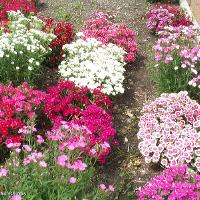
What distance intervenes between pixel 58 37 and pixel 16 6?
1925 millimetres

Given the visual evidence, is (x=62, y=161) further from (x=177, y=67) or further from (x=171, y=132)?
(x=177, y=67)

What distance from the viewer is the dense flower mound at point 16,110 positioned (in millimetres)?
5594

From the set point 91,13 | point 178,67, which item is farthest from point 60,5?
point 178,67

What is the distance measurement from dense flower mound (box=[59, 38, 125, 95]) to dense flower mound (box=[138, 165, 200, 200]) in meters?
2.31

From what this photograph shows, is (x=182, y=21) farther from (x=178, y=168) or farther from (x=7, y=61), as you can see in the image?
(x=178, y=168)

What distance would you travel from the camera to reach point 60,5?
38.2ft

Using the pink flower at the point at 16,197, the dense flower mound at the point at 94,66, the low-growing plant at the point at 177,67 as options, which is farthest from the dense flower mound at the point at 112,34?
the pink flower at the point at 16,197

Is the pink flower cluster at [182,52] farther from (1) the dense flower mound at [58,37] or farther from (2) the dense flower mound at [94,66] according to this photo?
(1) the dense flower mound at [58,37]

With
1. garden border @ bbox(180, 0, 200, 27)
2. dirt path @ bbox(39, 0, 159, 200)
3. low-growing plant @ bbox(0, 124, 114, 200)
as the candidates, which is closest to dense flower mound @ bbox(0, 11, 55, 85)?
dirt path @ bbox(39, 0, 159, 200)

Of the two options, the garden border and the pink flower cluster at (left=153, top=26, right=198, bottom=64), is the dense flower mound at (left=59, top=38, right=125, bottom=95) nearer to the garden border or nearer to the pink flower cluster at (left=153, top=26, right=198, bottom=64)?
the pink flower cluster at (left=153, top=26, right=198, bottom=64)

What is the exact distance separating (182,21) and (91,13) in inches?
95.6

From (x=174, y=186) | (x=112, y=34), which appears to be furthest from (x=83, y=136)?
(x=112, y=34)

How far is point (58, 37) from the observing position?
29.0ft

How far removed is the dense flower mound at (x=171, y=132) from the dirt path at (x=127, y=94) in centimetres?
27
